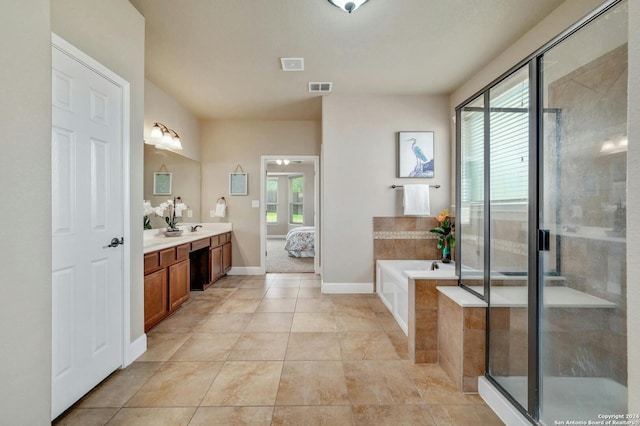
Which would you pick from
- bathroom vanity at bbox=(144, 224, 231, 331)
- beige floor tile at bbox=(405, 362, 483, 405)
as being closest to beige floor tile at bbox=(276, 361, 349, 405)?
beige floor tile at bbox=(405, 362, 483, 405)

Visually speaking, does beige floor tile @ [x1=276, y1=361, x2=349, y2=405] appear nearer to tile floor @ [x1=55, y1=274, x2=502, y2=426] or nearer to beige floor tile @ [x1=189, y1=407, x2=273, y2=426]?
tile floor @ [x1=55, y1=274, x2=502, y2=426]

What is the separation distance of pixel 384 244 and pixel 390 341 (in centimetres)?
157

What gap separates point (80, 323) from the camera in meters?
1.67

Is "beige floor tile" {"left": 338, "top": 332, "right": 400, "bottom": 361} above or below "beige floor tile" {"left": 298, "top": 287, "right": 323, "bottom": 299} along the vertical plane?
below

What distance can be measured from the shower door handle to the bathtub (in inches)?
30.1

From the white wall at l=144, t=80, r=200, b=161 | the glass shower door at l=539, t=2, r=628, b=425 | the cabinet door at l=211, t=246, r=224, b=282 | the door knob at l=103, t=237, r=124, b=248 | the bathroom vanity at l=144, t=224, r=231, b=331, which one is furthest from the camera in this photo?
the cabinet door at l=211, t=246, r=224, b=282

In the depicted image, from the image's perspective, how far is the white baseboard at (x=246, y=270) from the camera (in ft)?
16.0

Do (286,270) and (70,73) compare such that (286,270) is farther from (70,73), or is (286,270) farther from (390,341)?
(70,73)

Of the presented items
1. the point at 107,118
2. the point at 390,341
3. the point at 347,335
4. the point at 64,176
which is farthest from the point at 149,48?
the point at 390,341

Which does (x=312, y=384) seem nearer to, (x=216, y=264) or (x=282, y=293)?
(x=282, y=293)

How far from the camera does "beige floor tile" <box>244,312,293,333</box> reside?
2.69 metres

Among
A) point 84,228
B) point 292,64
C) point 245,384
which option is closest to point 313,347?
point 245,384

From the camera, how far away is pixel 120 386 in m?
1.83

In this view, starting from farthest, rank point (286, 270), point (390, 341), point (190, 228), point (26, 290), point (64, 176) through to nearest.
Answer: point (286, 270) < point (190, 228) < point (390, 341) < point (64, 176) < point (26, 290)
